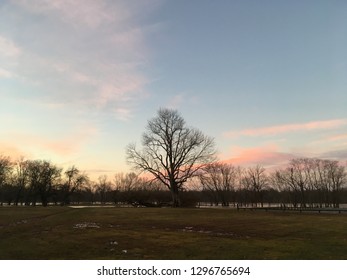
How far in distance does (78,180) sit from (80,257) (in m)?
126

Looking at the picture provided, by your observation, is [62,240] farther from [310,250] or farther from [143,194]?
[143,194]

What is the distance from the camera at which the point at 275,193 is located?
16450cm

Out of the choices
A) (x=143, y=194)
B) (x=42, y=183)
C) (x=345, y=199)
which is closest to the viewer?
(x=143, y=194)

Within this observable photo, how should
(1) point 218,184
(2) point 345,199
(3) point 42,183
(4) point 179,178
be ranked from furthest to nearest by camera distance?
1. (2) point 345,199
2. (1) point 218,184
3. (3) point 42,183
4. (4) point 179,178

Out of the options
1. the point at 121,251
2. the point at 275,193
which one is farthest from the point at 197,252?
the point at 275,193

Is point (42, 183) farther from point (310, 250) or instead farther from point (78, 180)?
point (310, 250)

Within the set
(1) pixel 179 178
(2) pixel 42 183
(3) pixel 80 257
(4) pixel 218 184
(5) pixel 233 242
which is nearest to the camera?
(3) pixel 80 257

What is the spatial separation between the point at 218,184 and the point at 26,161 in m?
76.4

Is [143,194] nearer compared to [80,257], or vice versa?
[80,257]

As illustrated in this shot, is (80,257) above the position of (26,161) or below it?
below

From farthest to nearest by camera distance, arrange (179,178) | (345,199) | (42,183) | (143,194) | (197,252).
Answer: (345,199)
(42,183)
(143,194)
(179,178)
(197,252)

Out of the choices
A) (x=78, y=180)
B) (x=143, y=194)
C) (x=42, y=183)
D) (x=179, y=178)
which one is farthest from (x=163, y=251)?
(x=78, y=180)

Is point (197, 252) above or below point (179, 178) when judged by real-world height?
below

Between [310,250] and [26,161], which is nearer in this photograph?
[310,250]
